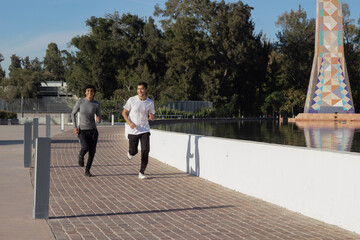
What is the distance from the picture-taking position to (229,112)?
250 ft

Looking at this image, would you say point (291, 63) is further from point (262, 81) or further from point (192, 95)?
point (192, 95)

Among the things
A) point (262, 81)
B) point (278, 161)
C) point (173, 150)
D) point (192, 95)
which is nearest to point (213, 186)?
point (278, 161)

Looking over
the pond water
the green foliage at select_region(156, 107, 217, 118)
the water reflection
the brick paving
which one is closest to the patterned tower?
the green foliage at select_region(156, 107, 217, 118)

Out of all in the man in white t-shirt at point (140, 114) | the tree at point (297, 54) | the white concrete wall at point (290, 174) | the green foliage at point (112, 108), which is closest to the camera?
the white concrete wall at point (290, 174)

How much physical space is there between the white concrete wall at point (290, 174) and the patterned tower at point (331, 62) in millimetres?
53321

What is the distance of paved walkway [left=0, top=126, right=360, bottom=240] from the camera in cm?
611

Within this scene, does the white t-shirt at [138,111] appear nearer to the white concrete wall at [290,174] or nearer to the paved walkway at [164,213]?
the paved walkway at [164,213]

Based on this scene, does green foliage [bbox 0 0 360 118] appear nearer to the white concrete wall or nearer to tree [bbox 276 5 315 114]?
tree [bbox 276 5 315 114]

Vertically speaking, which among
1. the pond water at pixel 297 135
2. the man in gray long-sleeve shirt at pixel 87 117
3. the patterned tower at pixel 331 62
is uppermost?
the patterned tower at pixel 331 62

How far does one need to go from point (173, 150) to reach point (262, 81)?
7102 centimetres

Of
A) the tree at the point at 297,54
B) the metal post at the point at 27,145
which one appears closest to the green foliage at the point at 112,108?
the tree at the point at 297,54

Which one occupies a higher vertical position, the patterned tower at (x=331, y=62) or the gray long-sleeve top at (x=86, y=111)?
the patterned tower at (x=331, y=62)

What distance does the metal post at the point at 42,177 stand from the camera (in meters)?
Answer: 6.67

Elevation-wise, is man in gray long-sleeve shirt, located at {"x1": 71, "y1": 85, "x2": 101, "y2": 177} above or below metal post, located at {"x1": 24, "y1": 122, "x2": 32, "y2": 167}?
above
